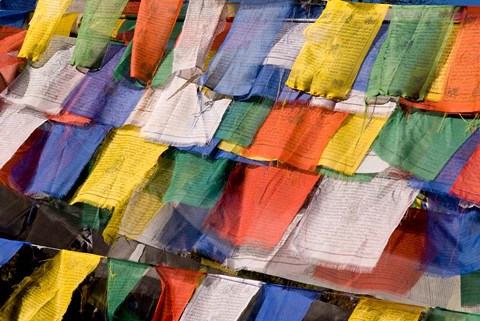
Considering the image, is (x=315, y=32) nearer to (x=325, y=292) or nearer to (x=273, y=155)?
(x=273, y=155)

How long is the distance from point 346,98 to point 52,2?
137 inches

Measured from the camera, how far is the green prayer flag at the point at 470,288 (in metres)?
6.43

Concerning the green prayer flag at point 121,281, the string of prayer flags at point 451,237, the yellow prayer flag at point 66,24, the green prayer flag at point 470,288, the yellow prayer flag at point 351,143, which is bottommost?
the green prayer flag at point 121,281

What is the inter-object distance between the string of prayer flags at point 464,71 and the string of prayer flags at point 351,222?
624 mm

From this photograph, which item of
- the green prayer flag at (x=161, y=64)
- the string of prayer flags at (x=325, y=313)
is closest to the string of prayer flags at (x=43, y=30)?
the green prayer flag at (x=161, y=64)

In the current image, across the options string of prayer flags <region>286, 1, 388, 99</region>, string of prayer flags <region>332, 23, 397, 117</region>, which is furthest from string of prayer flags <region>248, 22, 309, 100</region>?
string of prayer flags <region>332, 23, 397, 117</region>

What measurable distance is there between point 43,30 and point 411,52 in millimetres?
3901

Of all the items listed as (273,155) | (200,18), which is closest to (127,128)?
(200,18)

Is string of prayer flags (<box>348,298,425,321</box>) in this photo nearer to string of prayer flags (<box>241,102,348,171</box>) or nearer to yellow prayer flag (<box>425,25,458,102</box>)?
string of prayer flags (<box>241,102,348,171</box>)

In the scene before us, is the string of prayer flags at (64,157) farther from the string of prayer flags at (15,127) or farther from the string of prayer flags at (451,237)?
the string of prayer flags at (451,237)

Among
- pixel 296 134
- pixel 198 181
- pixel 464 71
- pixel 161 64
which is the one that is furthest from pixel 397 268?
pixel 161 64

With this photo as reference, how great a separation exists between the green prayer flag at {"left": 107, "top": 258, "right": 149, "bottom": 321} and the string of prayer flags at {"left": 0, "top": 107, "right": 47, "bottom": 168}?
5.89 ft

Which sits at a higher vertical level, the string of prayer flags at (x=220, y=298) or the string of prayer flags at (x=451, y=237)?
the string of prayer flags at (x=451, y=237)

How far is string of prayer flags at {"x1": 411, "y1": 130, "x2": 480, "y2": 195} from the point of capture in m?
6.38
